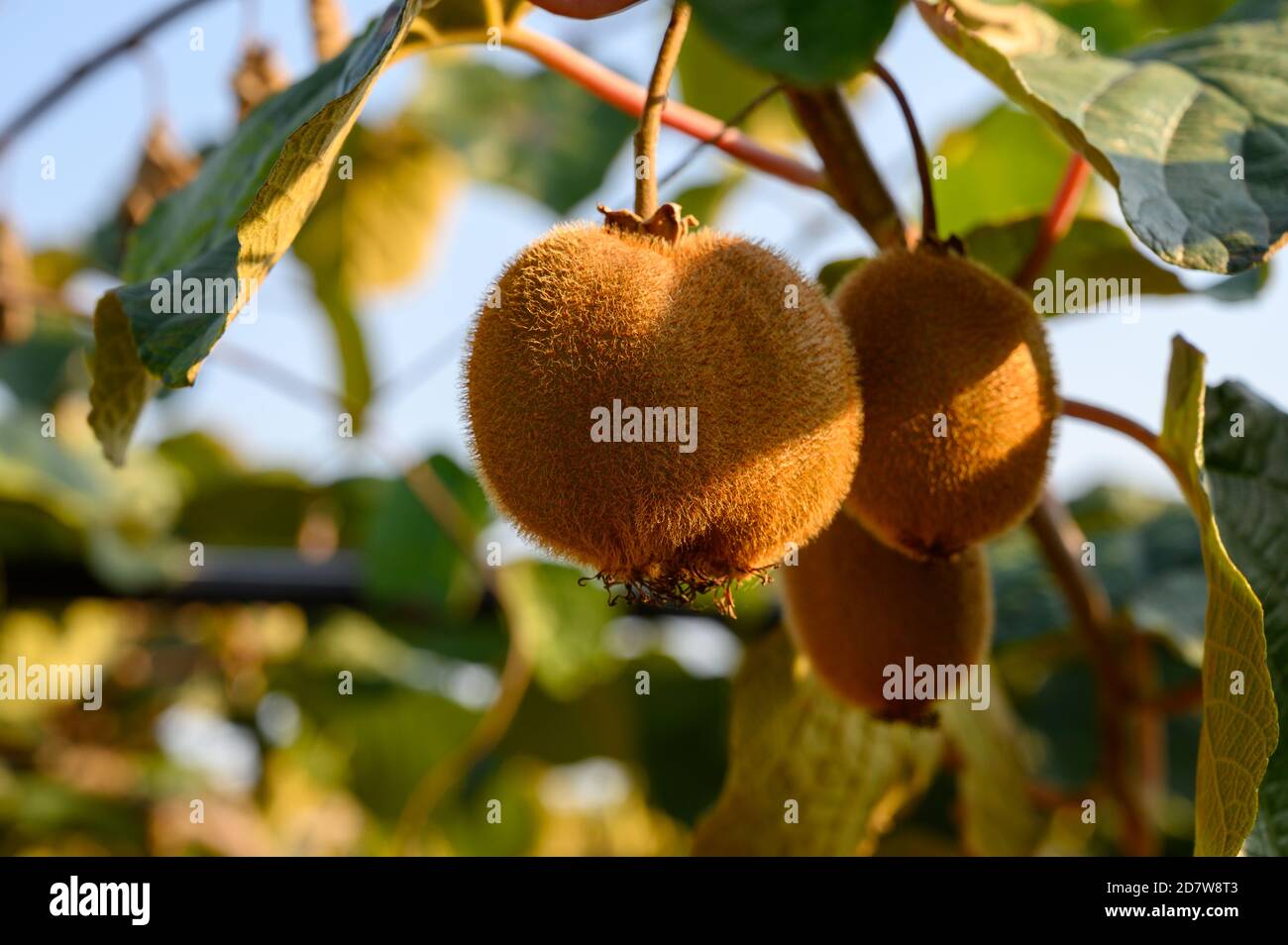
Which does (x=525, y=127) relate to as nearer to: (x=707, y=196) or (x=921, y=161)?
(x=707, y=196)

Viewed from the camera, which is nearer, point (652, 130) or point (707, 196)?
point (652, 130)

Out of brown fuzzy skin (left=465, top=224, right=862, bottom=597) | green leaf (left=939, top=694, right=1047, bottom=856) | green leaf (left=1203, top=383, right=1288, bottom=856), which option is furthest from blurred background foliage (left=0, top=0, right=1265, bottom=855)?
brown fuzzy skin (left=465, top=224, right=862, bottom=597)

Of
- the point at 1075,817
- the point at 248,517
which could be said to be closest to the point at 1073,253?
the point at 1075,817

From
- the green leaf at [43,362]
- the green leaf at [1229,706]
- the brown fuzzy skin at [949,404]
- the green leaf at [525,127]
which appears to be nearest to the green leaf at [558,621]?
the green leaf at [525,127]

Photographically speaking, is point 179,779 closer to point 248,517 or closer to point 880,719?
point 248,517

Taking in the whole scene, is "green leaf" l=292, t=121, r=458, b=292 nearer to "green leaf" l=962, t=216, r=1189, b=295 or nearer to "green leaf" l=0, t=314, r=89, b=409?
"green leaf" l=0, t=314, r=89, b=409

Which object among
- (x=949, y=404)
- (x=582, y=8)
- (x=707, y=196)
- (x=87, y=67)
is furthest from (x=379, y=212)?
(x=949, y=404)
